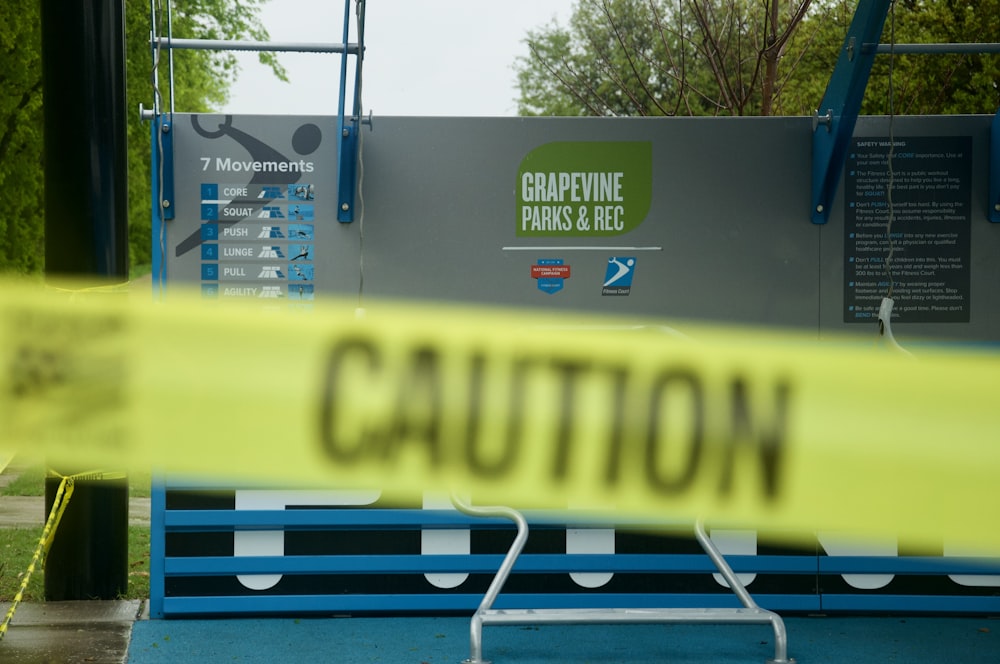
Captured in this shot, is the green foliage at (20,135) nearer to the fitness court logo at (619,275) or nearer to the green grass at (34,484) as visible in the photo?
the green grass at (34,484)

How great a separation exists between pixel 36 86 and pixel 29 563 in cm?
1112

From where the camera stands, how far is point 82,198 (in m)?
6.46

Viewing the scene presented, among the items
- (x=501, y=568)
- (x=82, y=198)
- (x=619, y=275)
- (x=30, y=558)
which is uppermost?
(x=82, y=198)

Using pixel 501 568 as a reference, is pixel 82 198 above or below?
above

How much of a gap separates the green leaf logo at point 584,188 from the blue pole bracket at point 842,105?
797 mm

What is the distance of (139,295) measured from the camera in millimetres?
6574

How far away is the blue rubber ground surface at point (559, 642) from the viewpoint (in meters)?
5.46

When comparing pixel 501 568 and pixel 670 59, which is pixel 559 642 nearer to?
pixel 501 568

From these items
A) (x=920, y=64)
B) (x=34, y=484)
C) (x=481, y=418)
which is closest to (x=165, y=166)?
(x=481, y=418)

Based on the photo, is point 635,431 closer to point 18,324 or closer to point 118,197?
point 18,324

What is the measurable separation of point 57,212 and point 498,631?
3021mm

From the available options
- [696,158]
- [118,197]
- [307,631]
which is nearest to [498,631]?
[307,631]

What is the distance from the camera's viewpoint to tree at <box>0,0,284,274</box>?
1562 centimetres

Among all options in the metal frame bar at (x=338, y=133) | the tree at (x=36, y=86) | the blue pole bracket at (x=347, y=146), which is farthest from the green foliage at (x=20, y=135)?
the blue pole bracket at (x=347, y=146)
